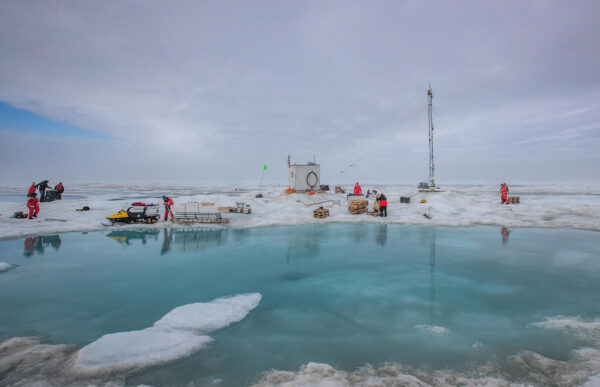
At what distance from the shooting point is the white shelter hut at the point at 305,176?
34.9m

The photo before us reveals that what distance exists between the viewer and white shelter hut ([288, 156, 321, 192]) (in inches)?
1373

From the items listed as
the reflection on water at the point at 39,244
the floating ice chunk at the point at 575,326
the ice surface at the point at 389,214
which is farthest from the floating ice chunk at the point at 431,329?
the reflection on water at the point at 39,244

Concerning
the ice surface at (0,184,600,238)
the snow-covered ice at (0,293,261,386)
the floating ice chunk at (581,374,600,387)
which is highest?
the ice surface at (0,184,600,238)

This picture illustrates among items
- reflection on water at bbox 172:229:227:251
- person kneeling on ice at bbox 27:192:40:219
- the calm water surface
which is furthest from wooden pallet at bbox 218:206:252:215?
person kneeling on ice at bbox 27:192:40:219

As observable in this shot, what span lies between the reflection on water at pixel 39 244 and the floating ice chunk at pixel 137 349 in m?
12.1

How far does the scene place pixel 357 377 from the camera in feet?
17.4

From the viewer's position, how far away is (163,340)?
21.2ft

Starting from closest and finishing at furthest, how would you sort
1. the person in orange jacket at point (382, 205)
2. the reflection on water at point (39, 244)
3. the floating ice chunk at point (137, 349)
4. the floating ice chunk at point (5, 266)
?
1. the floating ice chunk at point (137, 349)
2. the floating ice chunk at point (5, 266)
3. the reflection on water at point (39, 244)
4. the person in orange jacket at point (382, 205)

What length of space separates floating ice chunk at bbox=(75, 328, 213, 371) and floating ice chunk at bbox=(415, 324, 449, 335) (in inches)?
197

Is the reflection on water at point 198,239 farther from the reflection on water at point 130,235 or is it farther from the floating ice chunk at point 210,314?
the floating ice chunk at point 210,314

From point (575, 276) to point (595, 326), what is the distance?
488 centimetres

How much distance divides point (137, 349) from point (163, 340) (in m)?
0.53

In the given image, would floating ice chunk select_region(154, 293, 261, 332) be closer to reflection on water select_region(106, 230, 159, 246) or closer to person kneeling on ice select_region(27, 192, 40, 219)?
reflection on water select_region(106, 230, 159, 246)

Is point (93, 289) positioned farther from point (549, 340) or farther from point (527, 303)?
point (527, 303)
